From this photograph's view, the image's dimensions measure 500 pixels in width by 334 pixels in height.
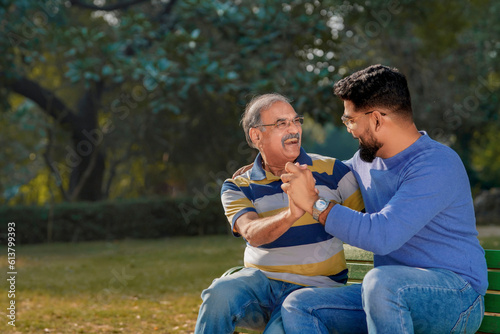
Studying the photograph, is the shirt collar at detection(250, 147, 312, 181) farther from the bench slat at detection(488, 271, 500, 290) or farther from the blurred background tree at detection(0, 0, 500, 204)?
the blurred background tree at detection(0, 0, 500, 204)

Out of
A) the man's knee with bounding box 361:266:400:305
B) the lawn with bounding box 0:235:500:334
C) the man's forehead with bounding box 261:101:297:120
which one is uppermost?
the man's forehead with bounding box 261:101:297:120

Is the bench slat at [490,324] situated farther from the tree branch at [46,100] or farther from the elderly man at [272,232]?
the tree branch at [46,100]

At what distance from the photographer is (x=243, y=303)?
10.3 feet

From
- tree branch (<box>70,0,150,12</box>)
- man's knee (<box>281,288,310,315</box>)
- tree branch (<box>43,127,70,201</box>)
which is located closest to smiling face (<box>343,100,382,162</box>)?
man's knee (<box>281,288,310,315</box>)

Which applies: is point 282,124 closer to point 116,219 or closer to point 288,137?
point 288,137

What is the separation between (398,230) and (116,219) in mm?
14570

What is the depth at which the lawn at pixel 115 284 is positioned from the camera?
6582mm

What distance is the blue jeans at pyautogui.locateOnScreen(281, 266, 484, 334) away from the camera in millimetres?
2643

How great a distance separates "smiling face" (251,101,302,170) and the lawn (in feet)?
10.2

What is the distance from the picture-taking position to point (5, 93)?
16469mm

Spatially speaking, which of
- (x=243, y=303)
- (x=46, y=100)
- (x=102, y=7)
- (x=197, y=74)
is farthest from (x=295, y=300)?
(x=46, y=100)

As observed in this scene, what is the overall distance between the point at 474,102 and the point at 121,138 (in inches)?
441

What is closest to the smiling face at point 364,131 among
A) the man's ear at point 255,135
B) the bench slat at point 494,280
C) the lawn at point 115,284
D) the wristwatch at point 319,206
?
the wristwatch at point 319,206

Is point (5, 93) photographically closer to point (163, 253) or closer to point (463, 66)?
point (163, 253)
